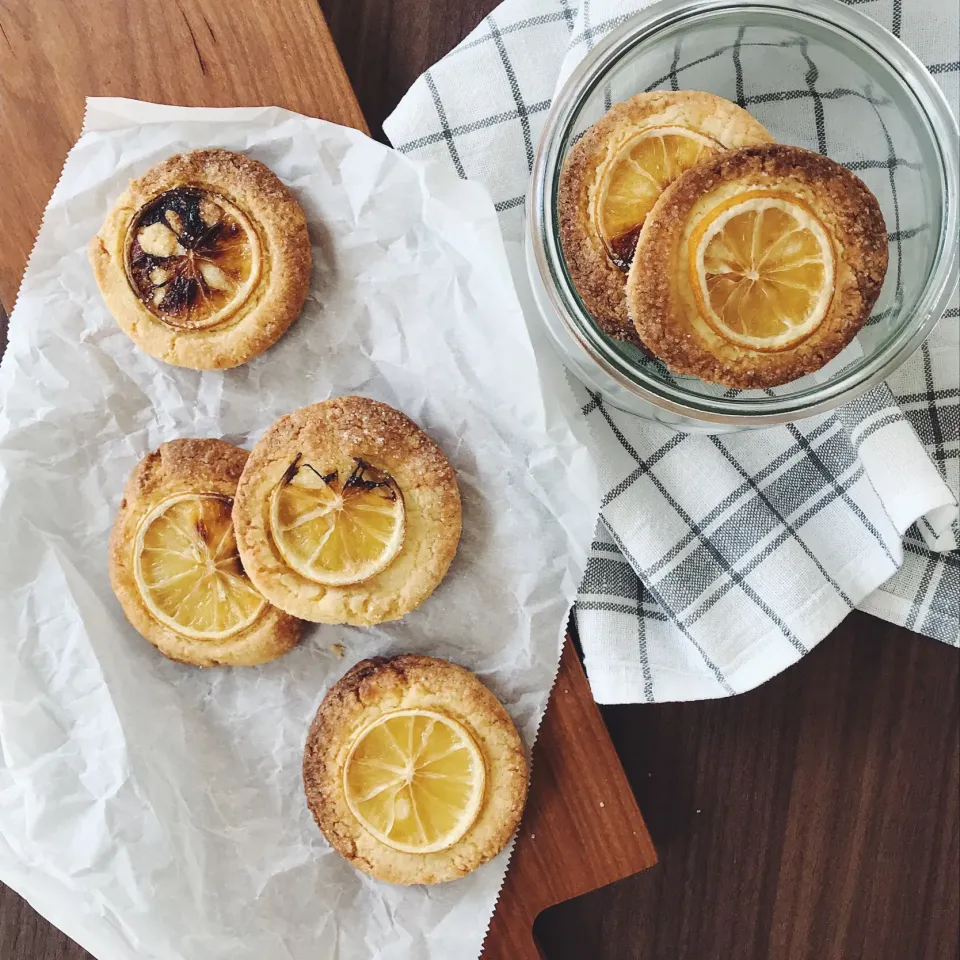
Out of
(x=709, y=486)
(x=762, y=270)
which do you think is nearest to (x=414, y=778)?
(x=709, y=486)

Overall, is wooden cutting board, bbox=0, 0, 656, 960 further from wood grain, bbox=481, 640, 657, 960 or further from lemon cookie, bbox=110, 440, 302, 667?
lemon cookie, bbox=110, 440, 302, 667

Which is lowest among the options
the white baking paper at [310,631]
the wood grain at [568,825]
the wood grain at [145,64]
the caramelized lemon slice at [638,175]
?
the wood grain at [568,825]

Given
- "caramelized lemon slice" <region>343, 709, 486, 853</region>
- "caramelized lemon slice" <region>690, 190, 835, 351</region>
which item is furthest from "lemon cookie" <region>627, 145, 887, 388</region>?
"caramelized lemon slice" <region>343, 709, 486, 853</region>

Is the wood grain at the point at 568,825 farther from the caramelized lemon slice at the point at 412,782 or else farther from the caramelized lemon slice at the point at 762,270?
the caramelized lemon slice at the point at 762,270

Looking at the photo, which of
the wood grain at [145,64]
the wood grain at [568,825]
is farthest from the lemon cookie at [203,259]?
the wood grain at [568,825]

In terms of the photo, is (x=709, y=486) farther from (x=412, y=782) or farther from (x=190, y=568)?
(x=190, y=568)

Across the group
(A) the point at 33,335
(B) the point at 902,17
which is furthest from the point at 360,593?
(B) the point at 902,17
